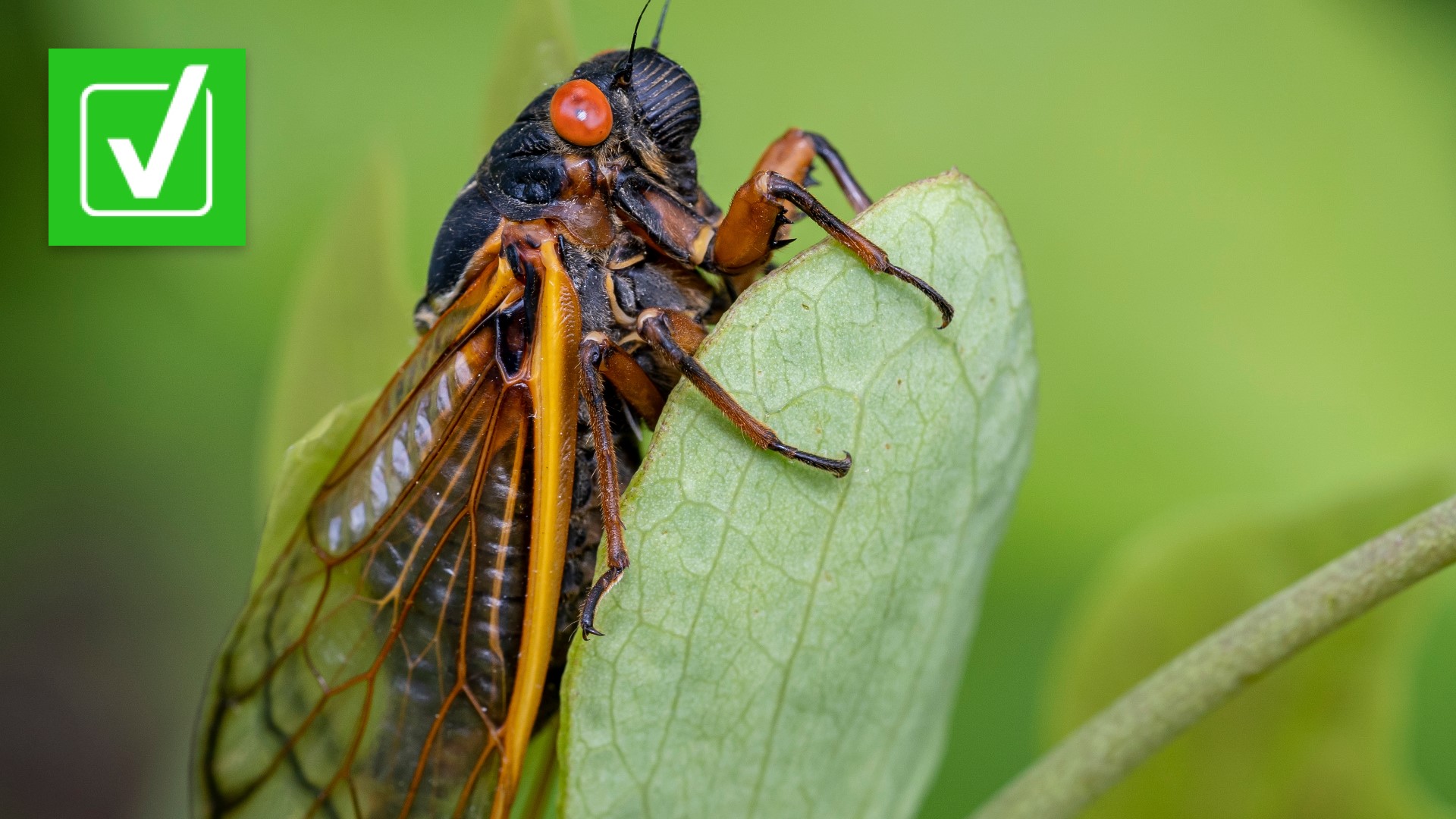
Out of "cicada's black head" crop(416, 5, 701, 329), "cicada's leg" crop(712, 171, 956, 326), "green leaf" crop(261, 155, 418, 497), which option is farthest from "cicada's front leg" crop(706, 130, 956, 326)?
"green leaf" crop(261, 155, 418, 497)

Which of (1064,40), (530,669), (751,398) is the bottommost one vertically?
(530,669)

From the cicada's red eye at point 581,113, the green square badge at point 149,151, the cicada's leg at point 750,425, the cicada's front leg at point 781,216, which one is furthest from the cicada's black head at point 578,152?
the green square badge at point 149,151

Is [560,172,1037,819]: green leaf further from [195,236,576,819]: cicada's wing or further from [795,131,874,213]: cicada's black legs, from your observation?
[795,131,874,213]: cicada's black legs

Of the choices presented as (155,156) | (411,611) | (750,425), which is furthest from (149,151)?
(750,425)

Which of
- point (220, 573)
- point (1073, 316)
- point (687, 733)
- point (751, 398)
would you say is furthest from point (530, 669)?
point (220, 573)

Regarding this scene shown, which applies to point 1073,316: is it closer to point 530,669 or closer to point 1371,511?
point 1371,511

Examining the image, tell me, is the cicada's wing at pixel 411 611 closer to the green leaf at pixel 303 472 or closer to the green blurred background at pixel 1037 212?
the green leaf at pixel 303 472
